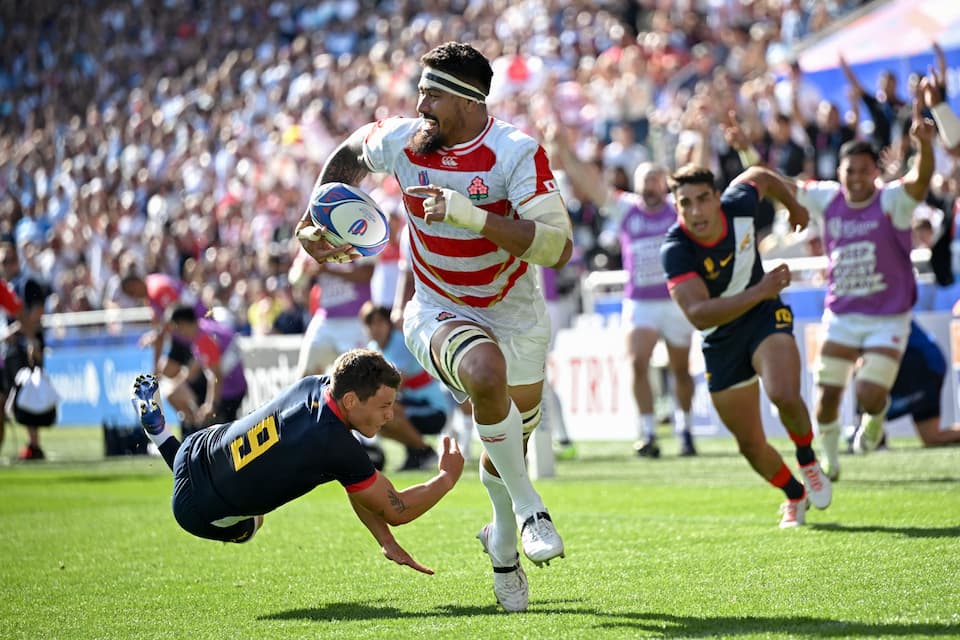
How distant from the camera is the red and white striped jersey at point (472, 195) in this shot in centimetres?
595

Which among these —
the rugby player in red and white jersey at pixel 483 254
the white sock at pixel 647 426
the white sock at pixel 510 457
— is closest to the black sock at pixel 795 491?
the rugby player in red and white jersey at pixel 483 254

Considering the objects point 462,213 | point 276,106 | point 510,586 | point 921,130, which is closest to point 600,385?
point 921,130

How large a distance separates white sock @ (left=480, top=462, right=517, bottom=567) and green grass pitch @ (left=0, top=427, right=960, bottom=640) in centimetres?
24

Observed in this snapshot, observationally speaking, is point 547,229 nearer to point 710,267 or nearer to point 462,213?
point 462,213

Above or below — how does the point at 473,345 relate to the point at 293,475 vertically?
above

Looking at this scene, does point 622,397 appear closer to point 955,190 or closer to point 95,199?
point 955,190

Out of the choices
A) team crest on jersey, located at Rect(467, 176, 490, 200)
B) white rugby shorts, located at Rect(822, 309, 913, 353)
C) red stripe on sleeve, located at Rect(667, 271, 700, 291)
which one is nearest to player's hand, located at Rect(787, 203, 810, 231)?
red stripe on sleeve, located at Rect(667, 271, 700, 291)

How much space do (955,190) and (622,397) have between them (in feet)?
13.6

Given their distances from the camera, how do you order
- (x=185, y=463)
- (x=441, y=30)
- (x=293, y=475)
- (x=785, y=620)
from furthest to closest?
(x=441, y=30) < (x=185, y=463) < (x=293, y=475) < (x=785, y=620)

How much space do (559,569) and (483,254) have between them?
5.86ft

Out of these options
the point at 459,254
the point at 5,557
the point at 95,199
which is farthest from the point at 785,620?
the point at 95,199

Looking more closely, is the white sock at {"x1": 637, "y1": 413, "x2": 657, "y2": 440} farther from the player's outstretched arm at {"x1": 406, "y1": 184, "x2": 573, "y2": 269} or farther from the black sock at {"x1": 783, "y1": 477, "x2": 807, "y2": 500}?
the player's outstretched arm at {"x1": 406, "y1": 184, "x2": 573, "y2": 269}

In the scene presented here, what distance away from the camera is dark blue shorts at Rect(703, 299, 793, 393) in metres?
8.23

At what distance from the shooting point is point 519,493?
5.92 meters
